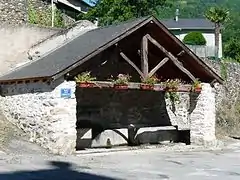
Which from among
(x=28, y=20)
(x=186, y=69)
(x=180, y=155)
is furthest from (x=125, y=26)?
(x=28, y=20)

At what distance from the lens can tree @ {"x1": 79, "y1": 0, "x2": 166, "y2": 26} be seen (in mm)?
39050

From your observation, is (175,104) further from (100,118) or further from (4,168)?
(4,168)

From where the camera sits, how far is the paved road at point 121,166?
34.5 ft

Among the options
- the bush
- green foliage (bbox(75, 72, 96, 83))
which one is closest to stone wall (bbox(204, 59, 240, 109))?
green foliage (bbox(75, 72, 96, 83))

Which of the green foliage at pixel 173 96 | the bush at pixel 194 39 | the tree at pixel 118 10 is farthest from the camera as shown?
the bush at pixel 194 39

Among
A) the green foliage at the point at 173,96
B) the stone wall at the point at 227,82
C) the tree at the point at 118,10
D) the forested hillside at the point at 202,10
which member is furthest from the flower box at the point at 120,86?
the forested hillside at the point at 202,10

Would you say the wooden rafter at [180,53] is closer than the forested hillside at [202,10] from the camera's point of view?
Result: Yes

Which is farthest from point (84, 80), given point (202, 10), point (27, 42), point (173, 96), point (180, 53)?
point (202, 10)

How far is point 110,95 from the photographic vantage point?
19.0m

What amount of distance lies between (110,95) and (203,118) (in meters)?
3.64

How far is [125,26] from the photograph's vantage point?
1570cm

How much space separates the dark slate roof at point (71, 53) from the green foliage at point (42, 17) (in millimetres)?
9107

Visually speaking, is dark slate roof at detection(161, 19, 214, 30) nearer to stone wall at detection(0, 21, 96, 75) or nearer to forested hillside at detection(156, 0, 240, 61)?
forested hillside at detection(156, 0, 240, 61)

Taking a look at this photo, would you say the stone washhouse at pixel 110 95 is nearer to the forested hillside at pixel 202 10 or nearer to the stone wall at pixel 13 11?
the stone wall at pixel 13 11
